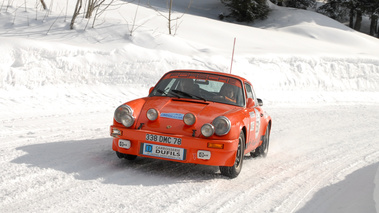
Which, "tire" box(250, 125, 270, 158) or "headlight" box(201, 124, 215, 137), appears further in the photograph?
"tire" box(250, 125, 270, 158)

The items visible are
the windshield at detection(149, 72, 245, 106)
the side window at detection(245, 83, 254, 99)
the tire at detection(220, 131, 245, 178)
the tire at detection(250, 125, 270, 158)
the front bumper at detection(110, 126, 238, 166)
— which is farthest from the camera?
the tire at detection(250, 125, 270, 158)

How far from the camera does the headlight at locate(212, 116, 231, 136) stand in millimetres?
5828

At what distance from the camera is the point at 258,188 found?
5.87m

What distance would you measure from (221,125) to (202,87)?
135cm

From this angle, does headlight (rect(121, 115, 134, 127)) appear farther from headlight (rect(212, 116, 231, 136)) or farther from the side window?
the side window

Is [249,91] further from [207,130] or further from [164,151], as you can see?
[164,151]

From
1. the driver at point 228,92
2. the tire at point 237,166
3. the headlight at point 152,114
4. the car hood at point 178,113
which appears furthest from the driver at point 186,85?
the tire at point 237,166

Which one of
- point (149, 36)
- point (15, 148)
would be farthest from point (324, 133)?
point (149, 36)

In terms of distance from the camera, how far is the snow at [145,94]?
518 cm

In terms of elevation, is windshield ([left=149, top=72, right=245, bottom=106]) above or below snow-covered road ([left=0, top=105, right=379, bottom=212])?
above

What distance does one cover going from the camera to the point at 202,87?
7.09 m

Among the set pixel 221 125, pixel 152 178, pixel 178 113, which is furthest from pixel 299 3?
pixel 152 178

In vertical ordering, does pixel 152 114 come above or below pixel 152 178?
above

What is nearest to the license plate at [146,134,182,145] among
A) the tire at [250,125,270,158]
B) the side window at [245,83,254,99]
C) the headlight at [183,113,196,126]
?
the headlight at [183,113,196,126]
